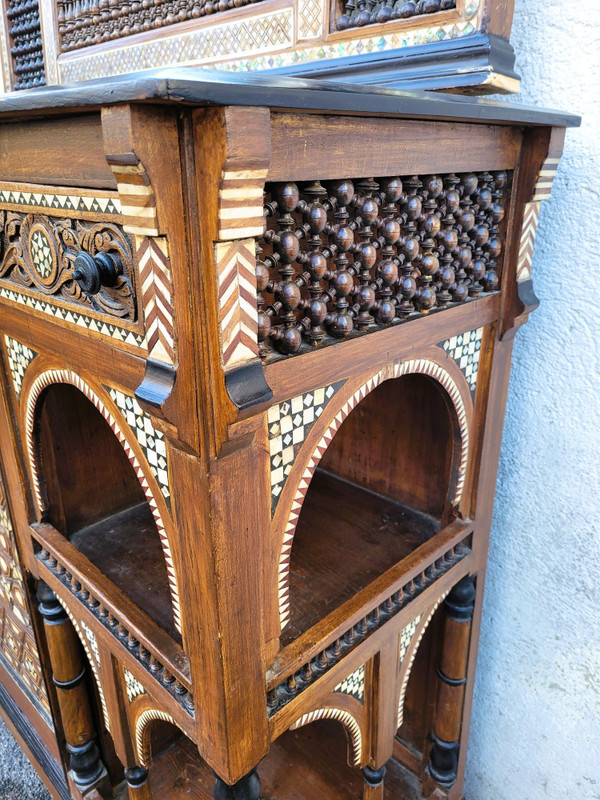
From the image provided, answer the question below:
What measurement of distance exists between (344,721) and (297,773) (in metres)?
0.78

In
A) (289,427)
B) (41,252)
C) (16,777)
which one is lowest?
(16,777)

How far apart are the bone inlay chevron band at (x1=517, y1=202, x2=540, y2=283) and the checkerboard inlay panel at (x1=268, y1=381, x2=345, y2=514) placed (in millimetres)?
532

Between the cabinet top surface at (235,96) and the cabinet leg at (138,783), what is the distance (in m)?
1.37

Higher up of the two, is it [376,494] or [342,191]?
[342,191]

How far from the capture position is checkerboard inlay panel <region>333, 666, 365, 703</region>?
1.15 meters

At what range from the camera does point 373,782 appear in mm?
1380

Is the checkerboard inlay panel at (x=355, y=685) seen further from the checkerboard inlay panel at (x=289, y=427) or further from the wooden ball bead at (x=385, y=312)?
the wooden ball bead at (x=385, y=312)

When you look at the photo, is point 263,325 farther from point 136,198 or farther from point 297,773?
point 297,773

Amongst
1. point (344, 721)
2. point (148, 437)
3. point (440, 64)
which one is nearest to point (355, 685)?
point (344, 721)

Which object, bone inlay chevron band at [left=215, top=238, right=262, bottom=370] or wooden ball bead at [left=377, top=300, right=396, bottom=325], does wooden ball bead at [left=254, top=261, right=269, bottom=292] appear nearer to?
bone inlay chevron band at [left=215, top=238, right=262, bottom=370]

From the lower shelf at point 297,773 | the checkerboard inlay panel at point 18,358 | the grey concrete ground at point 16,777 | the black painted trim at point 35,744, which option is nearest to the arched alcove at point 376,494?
the checkerboard inlay panel at point 18,358

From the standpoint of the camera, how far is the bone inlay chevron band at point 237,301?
0.66 metres

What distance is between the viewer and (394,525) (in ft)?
4.74

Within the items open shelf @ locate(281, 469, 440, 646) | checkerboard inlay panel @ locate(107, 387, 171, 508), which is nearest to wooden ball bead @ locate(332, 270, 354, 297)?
checkerboard inlay panel @ locate(107, 387, 171, 508)
